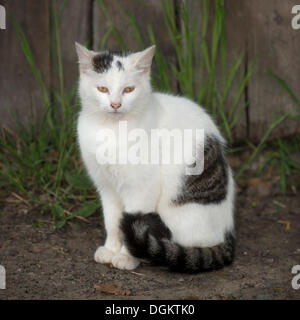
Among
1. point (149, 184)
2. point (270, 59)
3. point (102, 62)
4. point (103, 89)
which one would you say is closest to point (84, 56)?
point (102, 62)

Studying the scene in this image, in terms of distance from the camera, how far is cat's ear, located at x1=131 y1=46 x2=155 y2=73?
2512 millimetres

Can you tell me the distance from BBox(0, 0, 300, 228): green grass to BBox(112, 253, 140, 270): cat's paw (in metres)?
0.57

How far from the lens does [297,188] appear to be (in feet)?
11.8

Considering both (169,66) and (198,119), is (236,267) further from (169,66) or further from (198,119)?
(169,66)

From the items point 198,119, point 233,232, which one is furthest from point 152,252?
point 198,119

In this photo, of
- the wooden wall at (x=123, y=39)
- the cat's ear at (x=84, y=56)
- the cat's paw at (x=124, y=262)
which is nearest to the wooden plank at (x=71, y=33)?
the wooden wall at (x=123, y=39)

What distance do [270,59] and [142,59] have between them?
139 centimetres

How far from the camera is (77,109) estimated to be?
353 cm

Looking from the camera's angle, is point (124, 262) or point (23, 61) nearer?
point (124, 262)

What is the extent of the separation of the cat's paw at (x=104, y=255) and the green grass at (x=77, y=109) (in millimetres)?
450

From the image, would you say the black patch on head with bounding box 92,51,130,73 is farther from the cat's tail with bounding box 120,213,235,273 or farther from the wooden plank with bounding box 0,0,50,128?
the wooden plank with bounding box 0,0,50,128

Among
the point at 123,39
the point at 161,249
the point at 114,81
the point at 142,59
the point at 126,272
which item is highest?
the point at 123,39

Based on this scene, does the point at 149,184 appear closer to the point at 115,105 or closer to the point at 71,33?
the point at 115,105

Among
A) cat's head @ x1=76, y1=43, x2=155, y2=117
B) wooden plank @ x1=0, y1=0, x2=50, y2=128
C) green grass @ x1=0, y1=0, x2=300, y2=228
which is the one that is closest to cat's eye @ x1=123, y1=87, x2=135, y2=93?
cat's head @ x1=76, y1=43, x2=155, y2=117
